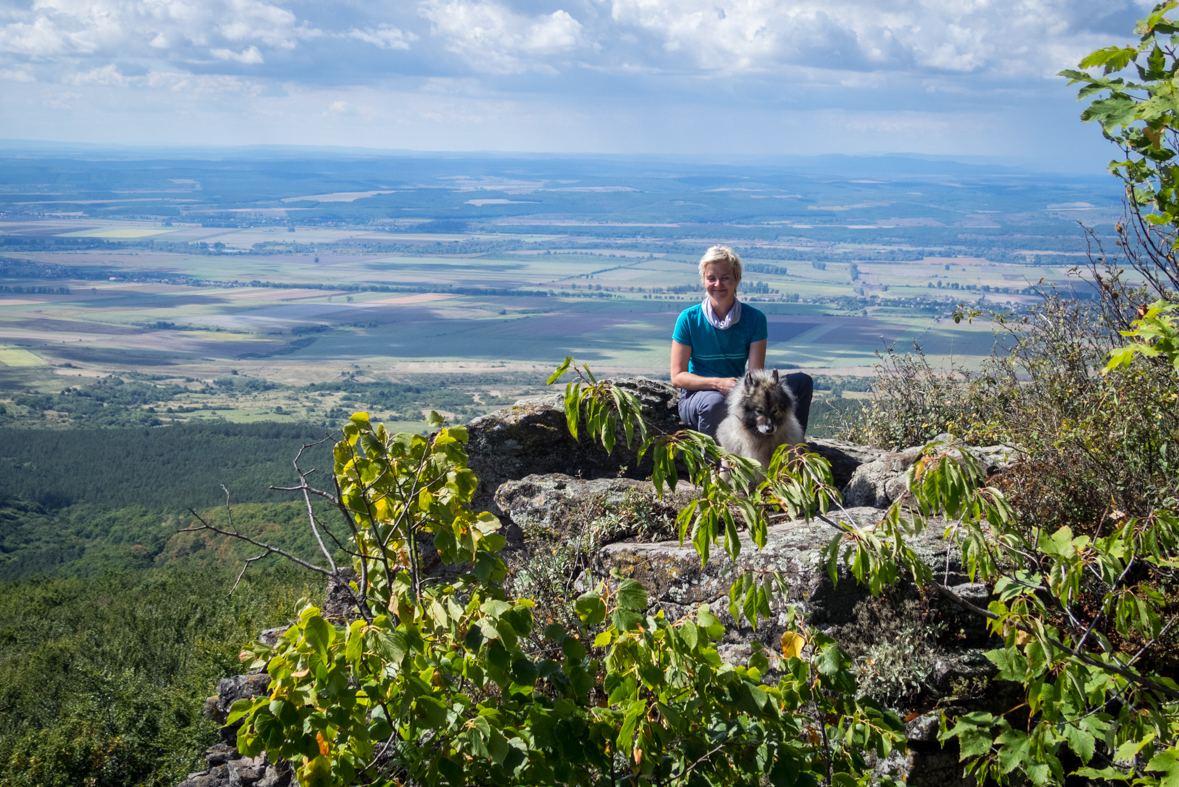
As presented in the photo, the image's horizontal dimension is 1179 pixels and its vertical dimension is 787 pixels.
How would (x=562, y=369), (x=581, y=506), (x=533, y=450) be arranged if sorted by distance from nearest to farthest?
(x=562, y=369)
(x=581, y=506)
(x=533, y=450)

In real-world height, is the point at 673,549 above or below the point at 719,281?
below

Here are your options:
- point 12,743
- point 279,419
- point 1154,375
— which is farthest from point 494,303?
point 1154,375

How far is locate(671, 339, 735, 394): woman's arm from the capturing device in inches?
260

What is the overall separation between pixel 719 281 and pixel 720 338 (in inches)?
23.1

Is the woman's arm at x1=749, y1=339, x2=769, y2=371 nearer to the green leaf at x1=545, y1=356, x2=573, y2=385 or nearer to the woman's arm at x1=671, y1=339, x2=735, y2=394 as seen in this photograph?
the woman's arm at x1=671, y1=339, x2=735, y2=394

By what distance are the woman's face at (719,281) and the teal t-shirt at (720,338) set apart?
237 mm

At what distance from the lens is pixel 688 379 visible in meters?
6.79

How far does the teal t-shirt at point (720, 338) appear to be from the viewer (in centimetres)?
698

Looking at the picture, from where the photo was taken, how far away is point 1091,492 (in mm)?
5098

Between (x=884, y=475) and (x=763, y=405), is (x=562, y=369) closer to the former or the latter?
(x=763, y=405)

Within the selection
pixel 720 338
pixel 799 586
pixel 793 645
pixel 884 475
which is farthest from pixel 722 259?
pixel 793 645

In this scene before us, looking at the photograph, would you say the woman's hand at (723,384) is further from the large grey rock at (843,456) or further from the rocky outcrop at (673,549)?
the large grey rock at (843,456)

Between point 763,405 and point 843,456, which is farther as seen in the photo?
point 843,456

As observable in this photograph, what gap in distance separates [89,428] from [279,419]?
88.2ft
